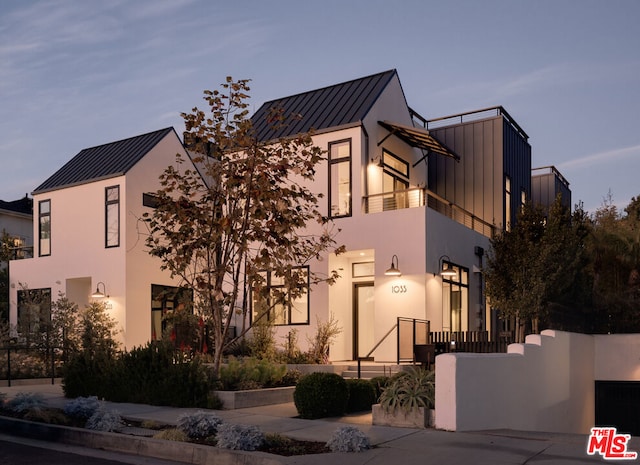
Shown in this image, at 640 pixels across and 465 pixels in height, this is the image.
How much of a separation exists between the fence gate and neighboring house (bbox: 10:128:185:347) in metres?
13.8

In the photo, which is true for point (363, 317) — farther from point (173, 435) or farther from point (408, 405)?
point (173, 435)

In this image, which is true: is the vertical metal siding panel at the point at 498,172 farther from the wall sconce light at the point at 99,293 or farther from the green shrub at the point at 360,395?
the wall sconce light at the point at 99,293

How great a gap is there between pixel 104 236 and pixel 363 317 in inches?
402

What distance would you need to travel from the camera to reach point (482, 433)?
11.0 m

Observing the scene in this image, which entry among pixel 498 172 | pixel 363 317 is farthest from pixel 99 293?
pixel 498 172

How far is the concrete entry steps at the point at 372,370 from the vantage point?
57.6 feet

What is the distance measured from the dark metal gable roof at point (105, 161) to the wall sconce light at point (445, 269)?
11651 millimetres

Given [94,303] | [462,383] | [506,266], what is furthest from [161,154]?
[462,383]

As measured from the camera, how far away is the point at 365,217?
20.6 metres

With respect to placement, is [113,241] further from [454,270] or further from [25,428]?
[25,428]

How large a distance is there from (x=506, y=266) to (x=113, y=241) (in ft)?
44.7

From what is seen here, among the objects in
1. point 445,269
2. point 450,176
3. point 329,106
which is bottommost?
point 445,269

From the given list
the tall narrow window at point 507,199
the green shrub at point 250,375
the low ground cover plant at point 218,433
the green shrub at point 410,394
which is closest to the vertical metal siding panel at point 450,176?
the tall narrow window at point 507,199

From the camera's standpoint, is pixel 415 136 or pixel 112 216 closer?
pixel 415 136
